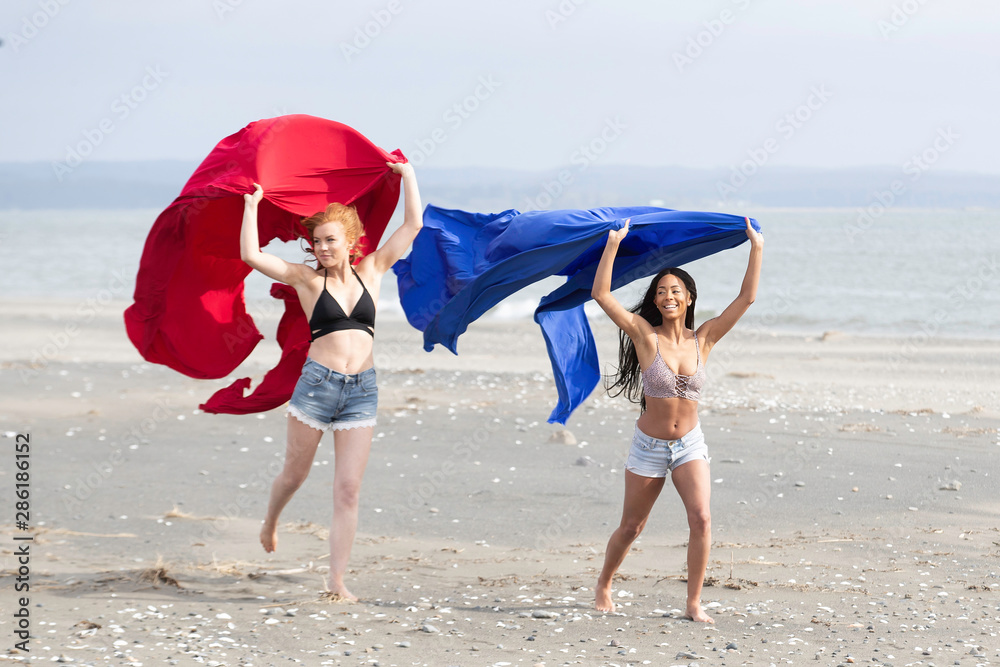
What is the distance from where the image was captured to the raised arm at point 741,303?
5039 millimetres

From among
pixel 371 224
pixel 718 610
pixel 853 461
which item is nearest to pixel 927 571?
pixel 718 610

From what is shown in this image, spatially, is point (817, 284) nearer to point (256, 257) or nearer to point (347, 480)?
point (347, 480)

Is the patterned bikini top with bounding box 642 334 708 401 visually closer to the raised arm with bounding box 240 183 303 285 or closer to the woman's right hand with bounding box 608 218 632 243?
the woman's right hand with bounding box 608 218 632 243

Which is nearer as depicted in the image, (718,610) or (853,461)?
(718,610)

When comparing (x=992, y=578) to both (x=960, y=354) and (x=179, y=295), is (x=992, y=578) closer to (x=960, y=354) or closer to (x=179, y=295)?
(x=179, y=295)

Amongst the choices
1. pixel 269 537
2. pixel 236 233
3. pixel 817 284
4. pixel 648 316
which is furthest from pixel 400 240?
pixel 817 284

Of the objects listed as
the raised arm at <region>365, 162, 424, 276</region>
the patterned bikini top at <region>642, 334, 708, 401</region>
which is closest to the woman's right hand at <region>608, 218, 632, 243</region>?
the patterned bikini top at <region>642, 334, 708, 401</region>

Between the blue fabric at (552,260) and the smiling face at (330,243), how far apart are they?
0.93 metres

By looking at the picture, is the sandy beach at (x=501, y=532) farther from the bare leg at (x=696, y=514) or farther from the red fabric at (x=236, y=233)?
the red fabric at (x=236, y=233)

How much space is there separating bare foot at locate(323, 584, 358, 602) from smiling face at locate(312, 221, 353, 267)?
6.07 feet

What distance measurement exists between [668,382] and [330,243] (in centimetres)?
204

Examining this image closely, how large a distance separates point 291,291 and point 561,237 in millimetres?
1825

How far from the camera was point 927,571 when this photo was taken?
588 centimetres

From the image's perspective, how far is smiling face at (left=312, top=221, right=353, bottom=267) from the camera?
17.7 feet
